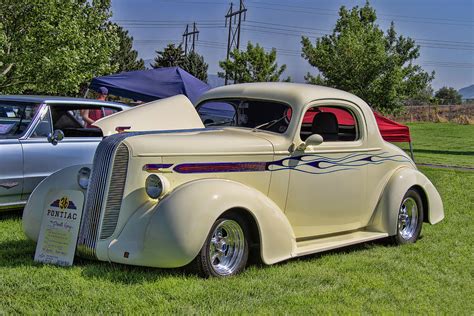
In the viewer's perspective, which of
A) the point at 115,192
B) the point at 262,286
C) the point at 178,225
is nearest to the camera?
the point at 178,225

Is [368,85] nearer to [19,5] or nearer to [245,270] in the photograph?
[19,5]

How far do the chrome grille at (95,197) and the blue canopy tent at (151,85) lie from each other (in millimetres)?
8641

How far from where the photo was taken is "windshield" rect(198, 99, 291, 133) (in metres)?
5.94

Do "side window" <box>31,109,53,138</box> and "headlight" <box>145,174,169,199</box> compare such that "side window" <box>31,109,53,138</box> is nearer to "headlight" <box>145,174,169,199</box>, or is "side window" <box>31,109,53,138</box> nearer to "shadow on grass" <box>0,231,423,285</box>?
"shadow on grass" <box>0,231,423,285</box>

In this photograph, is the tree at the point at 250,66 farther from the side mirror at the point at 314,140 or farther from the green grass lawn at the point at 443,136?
the side mirror at the point at 314,140

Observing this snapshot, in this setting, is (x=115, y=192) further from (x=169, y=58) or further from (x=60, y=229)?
(x=169, y=58)

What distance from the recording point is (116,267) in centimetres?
491

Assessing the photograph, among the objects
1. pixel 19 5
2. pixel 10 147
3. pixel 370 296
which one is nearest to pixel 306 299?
pixel 370 296

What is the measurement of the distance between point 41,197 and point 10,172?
1.79 meters

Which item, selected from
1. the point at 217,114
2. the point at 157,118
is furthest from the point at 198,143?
the point at 217,114

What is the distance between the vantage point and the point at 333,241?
6.07 m

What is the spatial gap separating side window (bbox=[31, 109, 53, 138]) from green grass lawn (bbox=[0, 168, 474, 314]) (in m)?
1.70

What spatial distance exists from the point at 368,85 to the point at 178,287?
23973mm

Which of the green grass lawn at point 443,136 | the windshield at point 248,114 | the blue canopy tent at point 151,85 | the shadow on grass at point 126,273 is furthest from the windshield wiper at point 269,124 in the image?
the green grass lawn at point 443,136
